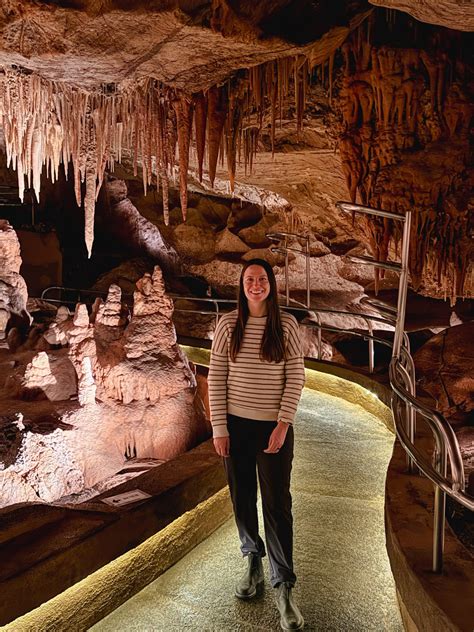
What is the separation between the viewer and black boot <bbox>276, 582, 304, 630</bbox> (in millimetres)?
2314

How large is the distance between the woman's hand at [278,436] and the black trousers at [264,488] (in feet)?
0.23

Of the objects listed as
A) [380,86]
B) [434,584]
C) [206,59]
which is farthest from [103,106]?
[434,584]

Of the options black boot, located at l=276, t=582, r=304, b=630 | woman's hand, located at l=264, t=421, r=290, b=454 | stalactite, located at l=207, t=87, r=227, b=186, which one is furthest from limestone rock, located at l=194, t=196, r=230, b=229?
black boot, located at l=276, t=582, r=304, b=630

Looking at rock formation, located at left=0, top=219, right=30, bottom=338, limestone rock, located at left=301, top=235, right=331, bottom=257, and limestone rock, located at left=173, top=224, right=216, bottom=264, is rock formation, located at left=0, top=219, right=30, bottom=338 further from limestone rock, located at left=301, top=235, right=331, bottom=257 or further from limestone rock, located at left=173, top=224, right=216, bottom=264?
limestone rock, located at left=301, top=235, right=331, bottom=257

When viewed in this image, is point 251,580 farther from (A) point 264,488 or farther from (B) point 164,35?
(B) point 164,35

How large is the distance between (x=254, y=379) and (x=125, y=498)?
1061 millimetres

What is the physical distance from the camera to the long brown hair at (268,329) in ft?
8.09

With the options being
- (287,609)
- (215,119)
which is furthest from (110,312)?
(287,609)

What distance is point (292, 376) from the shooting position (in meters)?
2.49

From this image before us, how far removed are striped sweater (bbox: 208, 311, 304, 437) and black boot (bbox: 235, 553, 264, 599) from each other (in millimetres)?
650

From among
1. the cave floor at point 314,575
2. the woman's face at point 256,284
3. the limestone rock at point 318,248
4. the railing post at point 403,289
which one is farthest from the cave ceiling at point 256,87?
the limestone rock at point 318,248

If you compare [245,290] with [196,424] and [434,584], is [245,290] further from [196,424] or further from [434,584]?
[196,424]

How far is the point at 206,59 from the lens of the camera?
226 inches

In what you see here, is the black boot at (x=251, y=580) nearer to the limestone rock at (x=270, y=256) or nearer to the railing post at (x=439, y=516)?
the railing post at (x=439, y=516)
